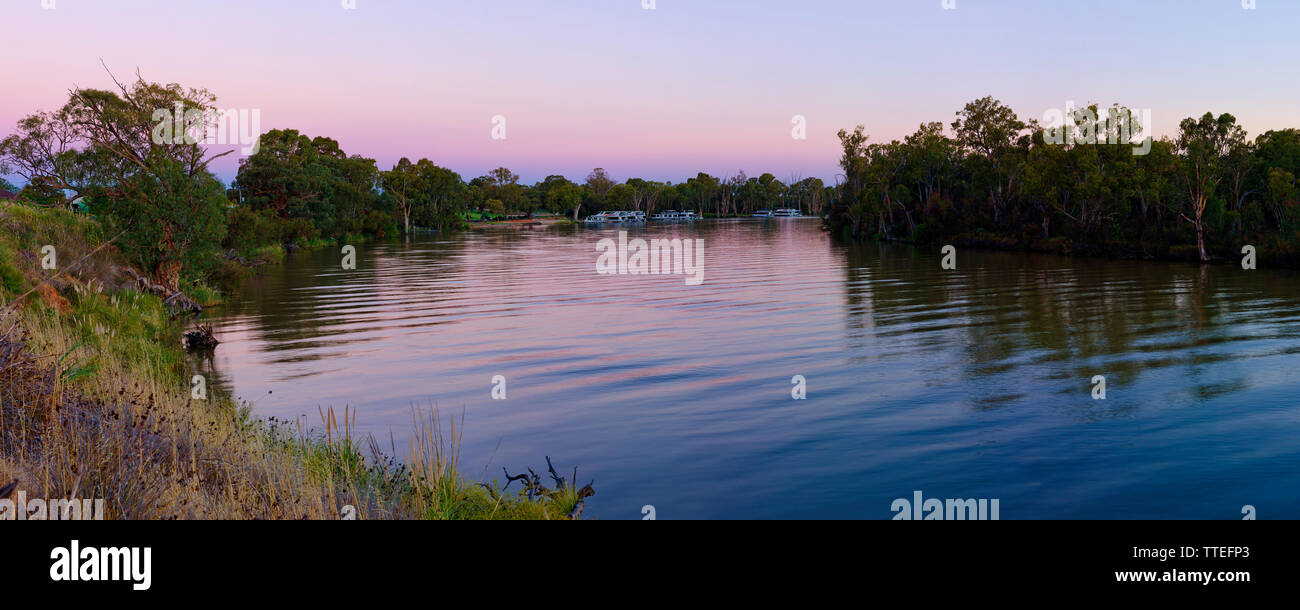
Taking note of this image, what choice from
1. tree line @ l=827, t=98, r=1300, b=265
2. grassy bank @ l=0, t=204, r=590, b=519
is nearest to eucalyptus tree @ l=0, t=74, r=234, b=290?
grassy bank @ l=0, t=204, r=590, b=519

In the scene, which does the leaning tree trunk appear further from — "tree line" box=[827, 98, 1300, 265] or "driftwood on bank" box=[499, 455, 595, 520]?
"tree line" box=[827, 98, 1300, 265]

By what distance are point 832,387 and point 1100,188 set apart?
1884 inches

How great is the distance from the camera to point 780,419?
14664 millimetres

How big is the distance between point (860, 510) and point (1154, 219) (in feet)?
199

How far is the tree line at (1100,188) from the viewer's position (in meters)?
50.7

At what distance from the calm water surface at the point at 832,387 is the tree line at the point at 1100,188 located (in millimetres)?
15681

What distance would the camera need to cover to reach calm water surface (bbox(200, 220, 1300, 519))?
11.2m

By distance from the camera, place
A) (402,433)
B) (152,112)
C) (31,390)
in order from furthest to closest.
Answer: (152,112), (402,433), (31,390)

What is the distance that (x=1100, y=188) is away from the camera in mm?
56000

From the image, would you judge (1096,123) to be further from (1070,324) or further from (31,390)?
(31,390)

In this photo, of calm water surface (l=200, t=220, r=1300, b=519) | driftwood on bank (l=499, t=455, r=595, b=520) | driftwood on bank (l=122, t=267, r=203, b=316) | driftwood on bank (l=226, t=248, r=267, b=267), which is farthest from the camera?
driftwood on bank (l=226, t=248, r=267, b=267)

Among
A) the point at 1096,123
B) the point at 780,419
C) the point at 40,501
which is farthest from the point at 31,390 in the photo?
the point at 1096,123

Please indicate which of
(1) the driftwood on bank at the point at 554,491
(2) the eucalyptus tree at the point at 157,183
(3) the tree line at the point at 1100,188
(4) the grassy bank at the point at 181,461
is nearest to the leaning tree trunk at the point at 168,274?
(2) the eucalyptus tree at the point at 157,183

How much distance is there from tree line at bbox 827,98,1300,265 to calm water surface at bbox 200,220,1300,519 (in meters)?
15.7
